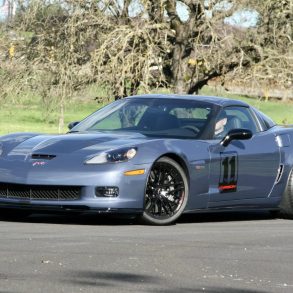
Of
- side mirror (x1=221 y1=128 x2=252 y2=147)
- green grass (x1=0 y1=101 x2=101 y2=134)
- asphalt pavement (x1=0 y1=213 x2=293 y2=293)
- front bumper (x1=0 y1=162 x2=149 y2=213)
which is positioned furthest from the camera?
green grass (x1=0 y1=101 x2=101 y2=134)

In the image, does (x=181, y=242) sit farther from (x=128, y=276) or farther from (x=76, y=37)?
(x=76, y=37)

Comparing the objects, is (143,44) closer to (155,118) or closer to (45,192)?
(155,118)

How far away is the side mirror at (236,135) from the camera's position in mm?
10617

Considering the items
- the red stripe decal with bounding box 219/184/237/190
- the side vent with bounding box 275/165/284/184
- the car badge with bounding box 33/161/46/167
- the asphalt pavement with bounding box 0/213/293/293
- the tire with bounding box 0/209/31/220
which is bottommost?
the tire with bounding box 0/209/31/220

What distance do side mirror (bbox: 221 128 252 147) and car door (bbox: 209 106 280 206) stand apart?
0.05 metres

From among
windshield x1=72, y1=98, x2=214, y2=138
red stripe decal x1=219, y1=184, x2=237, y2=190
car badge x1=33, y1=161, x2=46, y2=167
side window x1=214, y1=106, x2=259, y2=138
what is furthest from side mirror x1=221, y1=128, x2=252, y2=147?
car badge x1=33, y1=161, x2=46, y2=167

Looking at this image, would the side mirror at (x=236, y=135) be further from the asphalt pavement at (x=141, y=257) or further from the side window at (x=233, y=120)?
the asphalt pavement at (x=141, y=257)

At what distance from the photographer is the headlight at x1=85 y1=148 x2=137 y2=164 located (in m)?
9.64

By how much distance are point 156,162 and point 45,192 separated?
1.08 metres

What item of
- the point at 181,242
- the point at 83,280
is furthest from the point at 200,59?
the point at 83,280

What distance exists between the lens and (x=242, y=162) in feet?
35.1

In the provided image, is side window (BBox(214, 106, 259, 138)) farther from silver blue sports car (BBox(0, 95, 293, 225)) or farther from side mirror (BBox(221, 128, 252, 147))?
side mirror (BBox(221, 128, 252, 147))

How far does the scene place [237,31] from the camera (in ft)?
113

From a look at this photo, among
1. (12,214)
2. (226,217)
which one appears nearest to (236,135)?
(226,217)
